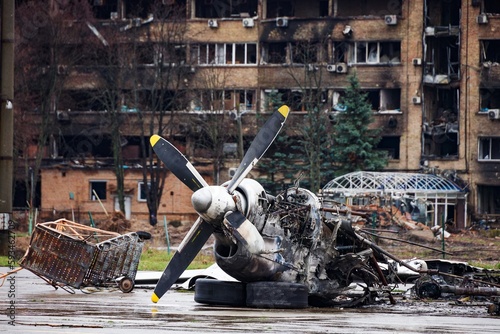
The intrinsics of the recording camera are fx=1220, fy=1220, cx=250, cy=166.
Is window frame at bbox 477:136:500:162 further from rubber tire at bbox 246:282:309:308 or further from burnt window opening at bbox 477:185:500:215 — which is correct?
rubber tire at bbox 246:282:309:308

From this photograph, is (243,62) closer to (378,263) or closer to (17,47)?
(17,47)

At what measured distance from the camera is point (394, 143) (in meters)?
82.5

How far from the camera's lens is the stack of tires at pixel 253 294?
25.2m

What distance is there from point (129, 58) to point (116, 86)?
2.31 metres

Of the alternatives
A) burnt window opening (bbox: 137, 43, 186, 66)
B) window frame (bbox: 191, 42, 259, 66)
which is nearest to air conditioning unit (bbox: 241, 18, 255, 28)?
window frame (bbox: 191, 42, 259, 66)

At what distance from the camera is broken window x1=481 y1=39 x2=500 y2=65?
262 ft

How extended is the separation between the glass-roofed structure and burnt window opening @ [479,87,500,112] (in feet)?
24.0

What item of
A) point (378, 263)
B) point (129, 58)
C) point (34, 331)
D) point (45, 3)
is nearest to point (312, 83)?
point (129, 58)

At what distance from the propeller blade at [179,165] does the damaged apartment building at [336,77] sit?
166 feet

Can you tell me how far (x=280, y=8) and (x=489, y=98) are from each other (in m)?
16.0

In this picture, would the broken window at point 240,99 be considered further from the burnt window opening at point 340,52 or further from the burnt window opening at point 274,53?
the burnt window opening at point 340,52

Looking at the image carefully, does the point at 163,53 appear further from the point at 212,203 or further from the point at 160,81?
the point at 212,203

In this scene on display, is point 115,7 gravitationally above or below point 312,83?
above

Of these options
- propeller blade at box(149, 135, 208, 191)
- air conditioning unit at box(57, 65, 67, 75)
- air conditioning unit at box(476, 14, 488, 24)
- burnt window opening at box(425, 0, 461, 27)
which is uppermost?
burnt window opening at box(425, 0, 461, 27)
